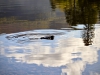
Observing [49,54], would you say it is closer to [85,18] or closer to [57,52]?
[57,52]

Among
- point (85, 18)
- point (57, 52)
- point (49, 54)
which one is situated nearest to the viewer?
point (49, 54)

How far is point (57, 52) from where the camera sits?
62.5 feet

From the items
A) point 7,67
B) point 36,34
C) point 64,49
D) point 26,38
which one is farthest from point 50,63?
point 36,34

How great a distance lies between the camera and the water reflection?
16156mm

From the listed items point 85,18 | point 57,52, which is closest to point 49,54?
point 57,52

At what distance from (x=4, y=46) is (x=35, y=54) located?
12.3ft

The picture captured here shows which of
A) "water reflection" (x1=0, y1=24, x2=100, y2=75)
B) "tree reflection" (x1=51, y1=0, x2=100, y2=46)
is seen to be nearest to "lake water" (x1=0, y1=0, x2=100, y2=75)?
"water reflection" (x1=0, y1=24, x2=100, y2=75)

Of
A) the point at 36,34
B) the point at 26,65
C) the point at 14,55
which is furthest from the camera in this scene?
the point at 36,34

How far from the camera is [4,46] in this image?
2156 centimetres

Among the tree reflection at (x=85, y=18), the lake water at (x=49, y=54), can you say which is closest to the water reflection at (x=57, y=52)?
the lake water at (x=49, y=54)

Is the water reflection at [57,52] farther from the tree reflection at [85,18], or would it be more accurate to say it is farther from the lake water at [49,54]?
the tree reflection at [85,18]

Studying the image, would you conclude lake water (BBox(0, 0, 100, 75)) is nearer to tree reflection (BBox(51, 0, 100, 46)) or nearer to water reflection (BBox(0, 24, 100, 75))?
water reflection (BBox(0, 24, 100, 75))

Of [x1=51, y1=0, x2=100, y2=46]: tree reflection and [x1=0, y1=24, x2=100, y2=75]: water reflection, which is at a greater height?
[x1=0, y1=24, x2=100, y2=75]: water reflection

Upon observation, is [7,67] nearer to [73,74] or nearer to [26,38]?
[73,74]
